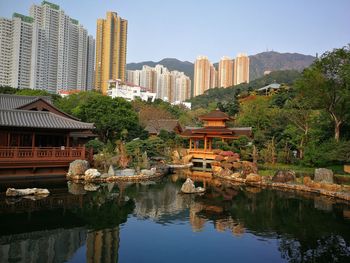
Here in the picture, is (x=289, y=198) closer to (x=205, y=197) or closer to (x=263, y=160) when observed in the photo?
(x=205, y=197)

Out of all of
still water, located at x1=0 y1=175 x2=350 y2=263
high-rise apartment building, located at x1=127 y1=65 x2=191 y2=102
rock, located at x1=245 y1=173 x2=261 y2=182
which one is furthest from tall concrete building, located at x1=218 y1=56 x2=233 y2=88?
still water, located at x1=0 y1=175 x2=350 y2=263

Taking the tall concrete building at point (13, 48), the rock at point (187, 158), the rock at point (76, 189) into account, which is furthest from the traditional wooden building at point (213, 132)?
the tall concrete building at point (13, 48)

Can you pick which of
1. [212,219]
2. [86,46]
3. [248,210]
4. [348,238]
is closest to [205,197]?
[248,210]

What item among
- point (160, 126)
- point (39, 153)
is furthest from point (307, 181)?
point (160, 126)

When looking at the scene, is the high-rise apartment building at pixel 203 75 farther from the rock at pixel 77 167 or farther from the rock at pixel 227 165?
the rock at pixel 77 167

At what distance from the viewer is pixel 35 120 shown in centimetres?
1970

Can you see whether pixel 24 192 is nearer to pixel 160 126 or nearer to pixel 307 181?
pixel 307 181

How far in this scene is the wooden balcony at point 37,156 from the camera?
18.2m

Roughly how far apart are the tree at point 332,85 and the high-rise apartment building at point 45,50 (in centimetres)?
6637

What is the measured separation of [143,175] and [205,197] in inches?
234

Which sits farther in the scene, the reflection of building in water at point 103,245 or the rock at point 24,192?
the rock at point 24,192

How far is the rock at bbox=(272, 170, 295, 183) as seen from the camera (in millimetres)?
19859

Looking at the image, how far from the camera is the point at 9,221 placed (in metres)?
10.9

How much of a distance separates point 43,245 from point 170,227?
4200mm
